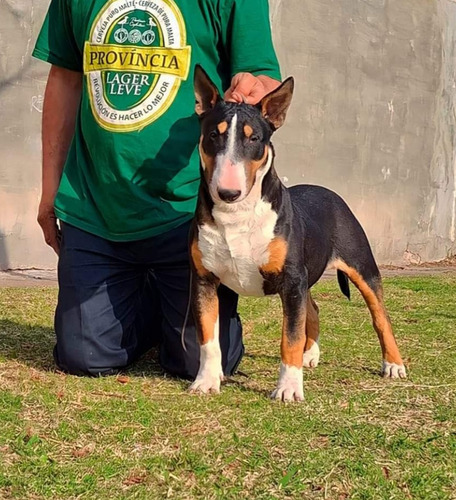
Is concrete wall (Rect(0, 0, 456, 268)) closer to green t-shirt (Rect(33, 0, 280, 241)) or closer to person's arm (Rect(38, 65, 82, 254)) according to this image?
person's arm (Rect(38, 65, 82, 254))

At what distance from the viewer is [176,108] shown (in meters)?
4.21

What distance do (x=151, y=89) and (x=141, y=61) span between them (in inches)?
5.9

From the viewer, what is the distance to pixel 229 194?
3260 mm

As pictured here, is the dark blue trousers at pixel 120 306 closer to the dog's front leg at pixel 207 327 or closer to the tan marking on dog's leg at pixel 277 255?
the dog's front leg at pixel 207 327

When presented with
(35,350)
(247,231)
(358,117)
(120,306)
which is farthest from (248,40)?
(358,117)

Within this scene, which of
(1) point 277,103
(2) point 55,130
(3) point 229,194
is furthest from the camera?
(2) point 55,130

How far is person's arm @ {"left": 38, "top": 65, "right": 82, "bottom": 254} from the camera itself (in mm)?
4691

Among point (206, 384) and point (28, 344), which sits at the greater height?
point (206, 384)

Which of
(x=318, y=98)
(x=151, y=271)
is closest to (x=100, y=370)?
(x=151, y=271)

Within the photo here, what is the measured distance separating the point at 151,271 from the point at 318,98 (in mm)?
6139

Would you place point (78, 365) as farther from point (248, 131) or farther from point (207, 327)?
point (248, 131)

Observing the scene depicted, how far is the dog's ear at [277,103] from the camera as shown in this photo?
3.49 m

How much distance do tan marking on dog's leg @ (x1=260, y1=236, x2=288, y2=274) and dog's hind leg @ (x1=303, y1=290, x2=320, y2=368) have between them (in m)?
0.87

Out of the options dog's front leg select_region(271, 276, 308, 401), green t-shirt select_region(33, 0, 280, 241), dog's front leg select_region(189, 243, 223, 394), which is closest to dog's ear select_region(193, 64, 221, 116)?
green t-shirt select_region(33, 0, 280, 241)
